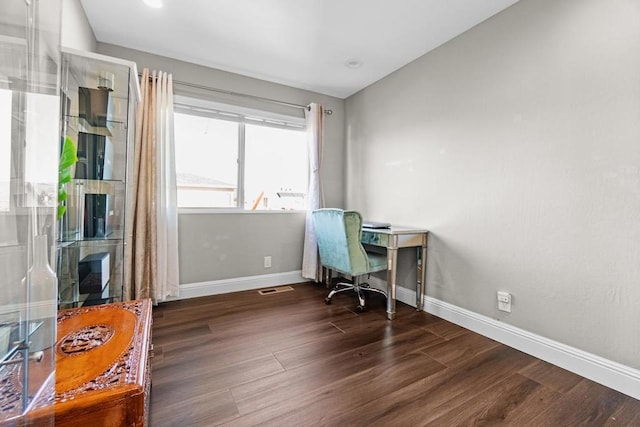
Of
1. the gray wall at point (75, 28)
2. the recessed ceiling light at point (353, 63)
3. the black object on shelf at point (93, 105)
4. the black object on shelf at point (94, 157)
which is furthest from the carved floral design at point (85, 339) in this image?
the recessed ceiling light at point (353, 63)

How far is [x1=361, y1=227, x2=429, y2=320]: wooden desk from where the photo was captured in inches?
95.0

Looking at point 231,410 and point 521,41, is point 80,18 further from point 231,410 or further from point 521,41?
point 521,41

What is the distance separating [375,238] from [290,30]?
191 cm

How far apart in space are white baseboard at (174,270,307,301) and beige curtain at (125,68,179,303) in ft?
0.70

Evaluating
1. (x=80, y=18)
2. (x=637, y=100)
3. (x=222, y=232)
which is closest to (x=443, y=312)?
(x=637, y=100)

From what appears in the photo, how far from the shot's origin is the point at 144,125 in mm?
2492

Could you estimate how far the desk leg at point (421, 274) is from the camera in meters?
2.56

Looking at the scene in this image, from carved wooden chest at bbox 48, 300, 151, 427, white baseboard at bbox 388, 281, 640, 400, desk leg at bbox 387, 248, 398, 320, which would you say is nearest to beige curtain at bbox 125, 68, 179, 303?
carved wooden chest at bbox 48, 300, 151, 427

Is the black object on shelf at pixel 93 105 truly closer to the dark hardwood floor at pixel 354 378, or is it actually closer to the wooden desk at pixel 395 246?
the dark hardwood floor at pixel 354 378

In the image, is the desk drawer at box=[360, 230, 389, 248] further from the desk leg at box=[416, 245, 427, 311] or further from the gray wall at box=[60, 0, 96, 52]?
the gray wall at box=[60, 0, 96, 52]

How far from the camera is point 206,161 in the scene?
9.70 ft

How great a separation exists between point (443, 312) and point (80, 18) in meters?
3.61

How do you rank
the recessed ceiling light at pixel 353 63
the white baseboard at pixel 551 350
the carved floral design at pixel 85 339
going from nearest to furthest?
the carved floral design at pixel 85 339 < the white baseboard at pixel 551 350 < the recessed ceiling light at pixel 353 63

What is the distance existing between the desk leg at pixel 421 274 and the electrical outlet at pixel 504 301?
650 millimetres
